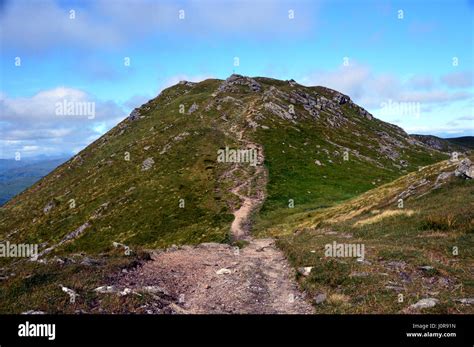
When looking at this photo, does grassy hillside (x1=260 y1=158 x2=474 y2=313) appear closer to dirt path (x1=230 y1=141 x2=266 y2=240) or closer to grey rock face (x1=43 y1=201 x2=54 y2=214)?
dirt path (x1=230 y1=141 x2=266 y2=240)

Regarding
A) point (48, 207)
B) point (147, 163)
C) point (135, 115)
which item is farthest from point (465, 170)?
point (135, 115)

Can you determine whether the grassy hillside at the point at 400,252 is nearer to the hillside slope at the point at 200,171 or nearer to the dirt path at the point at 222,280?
the dirt path at the point at 222,280

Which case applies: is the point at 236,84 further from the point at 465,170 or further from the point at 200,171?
the point at 465,170

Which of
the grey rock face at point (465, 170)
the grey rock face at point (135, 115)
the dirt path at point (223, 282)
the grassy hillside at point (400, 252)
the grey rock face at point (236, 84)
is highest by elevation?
the grey rock face at point (236, 84)

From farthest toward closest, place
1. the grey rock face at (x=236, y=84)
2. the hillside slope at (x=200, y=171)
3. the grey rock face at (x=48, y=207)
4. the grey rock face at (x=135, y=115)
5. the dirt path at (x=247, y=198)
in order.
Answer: the grey rock face at (x=135, y=115) < the grey rock face at (x=236, y=84) < the grey rock face at (x=48, y=207) < the hillside slope at (x=200, y=171) < the dirt path at (x=247, y=198)

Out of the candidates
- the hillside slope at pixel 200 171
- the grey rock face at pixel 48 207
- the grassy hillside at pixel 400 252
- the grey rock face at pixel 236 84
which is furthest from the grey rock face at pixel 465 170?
the grey rock face at pixel 236 84

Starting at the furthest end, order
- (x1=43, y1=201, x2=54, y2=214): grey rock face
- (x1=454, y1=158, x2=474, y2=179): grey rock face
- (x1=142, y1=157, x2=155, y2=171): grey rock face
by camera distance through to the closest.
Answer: (x1=43, y1=201, x2=54, y2=214): grey rock face < (x1=142, y1=157, x2=155, y2=171): grey rock face < (x1=454, y1=158, x2=474, y2=179): grey rock face

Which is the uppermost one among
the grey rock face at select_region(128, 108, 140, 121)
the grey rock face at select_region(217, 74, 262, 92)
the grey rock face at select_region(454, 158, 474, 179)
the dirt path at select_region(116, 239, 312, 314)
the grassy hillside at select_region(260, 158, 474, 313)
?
the grey rock face at select_region(217, 74, 262, 92)

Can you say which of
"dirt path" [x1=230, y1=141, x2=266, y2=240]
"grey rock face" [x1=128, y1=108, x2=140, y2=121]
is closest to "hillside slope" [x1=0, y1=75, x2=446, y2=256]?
"dirt path" [x1=230, y1=141, x2=266, y2=240]

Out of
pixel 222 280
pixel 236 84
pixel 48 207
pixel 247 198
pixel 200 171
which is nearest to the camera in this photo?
pixel 222 280

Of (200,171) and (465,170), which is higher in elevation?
(200,171)

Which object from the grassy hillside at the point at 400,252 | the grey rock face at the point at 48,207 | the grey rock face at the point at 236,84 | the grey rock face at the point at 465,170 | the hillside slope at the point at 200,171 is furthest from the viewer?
the grey rock face at the point at 236,84

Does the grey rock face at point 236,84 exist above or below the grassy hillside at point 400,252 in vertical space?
above
